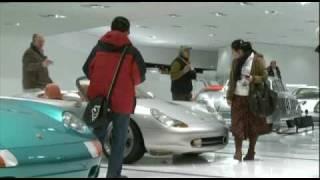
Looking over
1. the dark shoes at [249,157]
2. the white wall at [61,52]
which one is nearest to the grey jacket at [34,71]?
the dark shoes at [249,157]

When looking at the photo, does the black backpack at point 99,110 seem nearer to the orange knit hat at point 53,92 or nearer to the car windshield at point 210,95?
the orange knit hat at point 53,92

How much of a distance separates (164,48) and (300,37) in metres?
4.47

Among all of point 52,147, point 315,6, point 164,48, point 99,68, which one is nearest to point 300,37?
point 164,48

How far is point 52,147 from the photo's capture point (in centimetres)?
253

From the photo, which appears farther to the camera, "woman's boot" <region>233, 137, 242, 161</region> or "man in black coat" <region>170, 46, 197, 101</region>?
"man in black coat" <region>170, 46, 197, 101</region>

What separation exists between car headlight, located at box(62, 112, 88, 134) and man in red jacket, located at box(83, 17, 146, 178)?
2.34 ft

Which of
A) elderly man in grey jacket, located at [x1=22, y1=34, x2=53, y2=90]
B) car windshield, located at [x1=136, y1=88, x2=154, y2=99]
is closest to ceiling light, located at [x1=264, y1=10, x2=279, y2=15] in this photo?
elderly man in grey jacket, located at [x1=22, y1=34, x2=53, y2=90]

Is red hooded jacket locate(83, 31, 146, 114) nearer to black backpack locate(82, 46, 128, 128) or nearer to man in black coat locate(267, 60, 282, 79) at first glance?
black backpack locate(82, 46, 128, 128)

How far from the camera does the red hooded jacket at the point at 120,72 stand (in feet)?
12.3

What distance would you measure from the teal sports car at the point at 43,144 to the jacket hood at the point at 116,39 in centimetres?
90

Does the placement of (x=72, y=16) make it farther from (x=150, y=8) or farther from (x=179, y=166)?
(x=179, y=166)

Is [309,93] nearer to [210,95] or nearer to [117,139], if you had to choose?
[210,95]

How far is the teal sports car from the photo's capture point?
2.36m

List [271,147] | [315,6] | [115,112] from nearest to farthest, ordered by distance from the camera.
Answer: [115,112], [271,147], [315,6]
